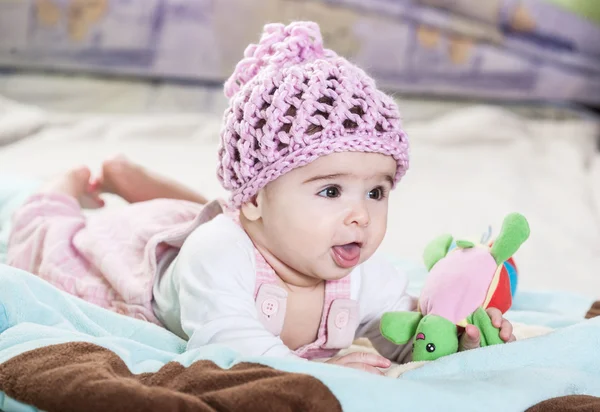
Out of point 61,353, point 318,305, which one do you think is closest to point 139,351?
point 61,353

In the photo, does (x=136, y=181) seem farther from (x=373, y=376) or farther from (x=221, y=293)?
(x=373, y=376)

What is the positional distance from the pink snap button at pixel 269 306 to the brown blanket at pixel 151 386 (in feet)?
0.74

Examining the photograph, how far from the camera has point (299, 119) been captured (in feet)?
3.48

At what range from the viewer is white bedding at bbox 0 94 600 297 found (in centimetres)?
198

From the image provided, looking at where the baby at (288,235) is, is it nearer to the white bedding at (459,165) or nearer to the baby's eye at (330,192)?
the baby's eye at (330,192)

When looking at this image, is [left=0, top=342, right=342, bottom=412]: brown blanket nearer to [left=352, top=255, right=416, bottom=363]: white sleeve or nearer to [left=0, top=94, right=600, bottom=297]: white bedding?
[left=352, top=255, right=416, bottom=363]: white sleeve

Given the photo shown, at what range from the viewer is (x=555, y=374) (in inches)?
39.3

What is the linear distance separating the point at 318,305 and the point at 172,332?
22cm

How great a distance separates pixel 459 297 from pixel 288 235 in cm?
25

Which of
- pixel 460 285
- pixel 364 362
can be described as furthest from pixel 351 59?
pixel 364 362

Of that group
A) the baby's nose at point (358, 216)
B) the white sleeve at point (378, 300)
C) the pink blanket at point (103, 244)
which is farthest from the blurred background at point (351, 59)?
the baby's nose at point (358, 216)

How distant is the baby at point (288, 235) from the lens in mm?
1073

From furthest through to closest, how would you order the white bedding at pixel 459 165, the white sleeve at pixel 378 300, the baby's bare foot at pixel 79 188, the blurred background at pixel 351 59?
1. the blurred background at pixel 351 59
2. the white bedding at pixel 459 165
3. the baby's bare foot at pixel 79 188
4. the white sleeve at pixel 378 300

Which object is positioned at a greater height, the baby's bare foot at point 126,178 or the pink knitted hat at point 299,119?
the pink knitted hat at point 299,119
